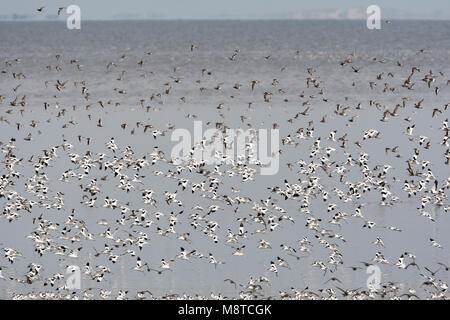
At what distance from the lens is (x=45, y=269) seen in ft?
96.4

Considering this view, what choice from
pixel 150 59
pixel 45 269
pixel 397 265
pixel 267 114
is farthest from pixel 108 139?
pixel 150 59

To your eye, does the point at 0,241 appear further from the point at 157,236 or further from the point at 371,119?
the point at 371,119

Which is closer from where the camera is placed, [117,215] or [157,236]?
[157,236]

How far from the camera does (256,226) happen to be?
3362 cm

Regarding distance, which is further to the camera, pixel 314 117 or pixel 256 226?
pixel 314 117

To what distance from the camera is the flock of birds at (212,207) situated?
2873cm

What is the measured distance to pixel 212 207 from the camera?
35.4 metres

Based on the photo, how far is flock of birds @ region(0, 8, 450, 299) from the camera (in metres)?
28.7

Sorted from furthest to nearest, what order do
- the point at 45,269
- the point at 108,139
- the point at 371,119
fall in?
1. the point at 371,119
2. the point at 108,139
3. the point at 45,269

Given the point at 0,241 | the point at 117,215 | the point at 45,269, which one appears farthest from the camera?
the point at 117,215
